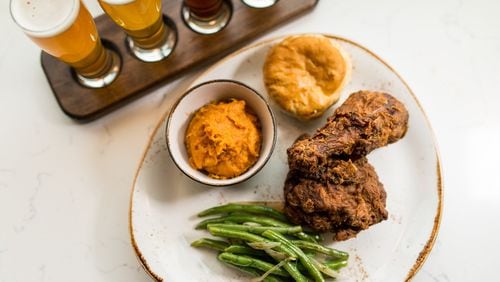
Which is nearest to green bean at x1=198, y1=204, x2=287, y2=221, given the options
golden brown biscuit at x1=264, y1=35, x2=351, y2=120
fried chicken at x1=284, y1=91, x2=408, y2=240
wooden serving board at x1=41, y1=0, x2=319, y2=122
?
fried chicken at x1=284, y1=91, x2=408, y2=240

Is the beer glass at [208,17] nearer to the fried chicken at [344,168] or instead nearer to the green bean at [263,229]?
the fried chicken at [344,168]

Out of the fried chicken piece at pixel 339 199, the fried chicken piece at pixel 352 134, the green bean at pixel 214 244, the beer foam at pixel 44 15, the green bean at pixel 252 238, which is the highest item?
the beer foam at pixel 44 15

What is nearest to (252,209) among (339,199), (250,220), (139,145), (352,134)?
(250,220)

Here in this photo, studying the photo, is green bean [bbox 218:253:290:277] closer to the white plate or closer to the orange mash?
the white plate

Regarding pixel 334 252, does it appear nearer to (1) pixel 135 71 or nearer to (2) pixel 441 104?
(2) pixel 441 104

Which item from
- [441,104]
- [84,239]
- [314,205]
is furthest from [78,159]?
[441,104]

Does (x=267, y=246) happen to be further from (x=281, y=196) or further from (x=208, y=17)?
(x=208, y=17)

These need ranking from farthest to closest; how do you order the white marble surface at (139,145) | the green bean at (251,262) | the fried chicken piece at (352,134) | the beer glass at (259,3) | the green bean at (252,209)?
the beer glass at (259,3) → the white marble surface at (139,145) → the green bean at (252,209) → the green bean at (251,262) → the fried chicken piece at (352,134)

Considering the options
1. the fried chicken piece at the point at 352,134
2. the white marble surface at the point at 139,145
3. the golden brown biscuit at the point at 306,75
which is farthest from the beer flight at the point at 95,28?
the fried chicken piece at the point at 352,134
